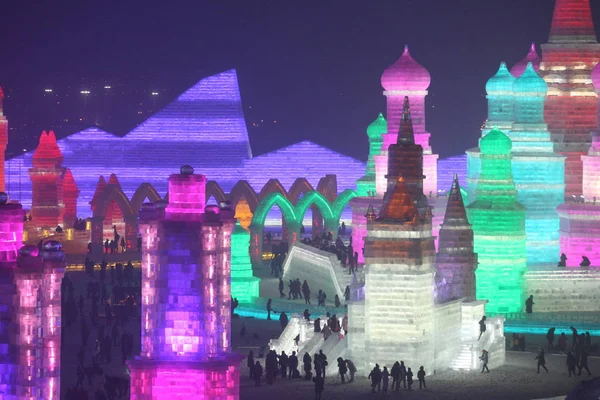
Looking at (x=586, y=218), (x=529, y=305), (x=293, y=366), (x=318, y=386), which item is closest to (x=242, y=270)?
(x=529, y=305)

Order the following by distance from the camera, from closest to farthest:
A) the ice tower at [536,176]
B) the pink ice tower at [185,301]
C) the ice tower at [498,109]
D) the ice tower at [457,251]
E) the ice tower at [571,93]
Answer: the pink ice tower at [185,301] → the ice tower at [457,251] → the ice tower at [536,176] → the ice tower at [498,109] → the ice tower at [571,93]

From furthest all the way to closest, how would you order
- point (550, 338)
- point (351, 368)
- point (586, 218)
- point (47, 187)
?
point (47, 187), point (586, 218), point (550, 338), point (351, 368)

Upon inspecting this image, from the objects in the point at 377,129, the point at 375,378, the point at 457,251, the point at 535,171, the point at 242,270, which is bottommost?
the point at 375,378

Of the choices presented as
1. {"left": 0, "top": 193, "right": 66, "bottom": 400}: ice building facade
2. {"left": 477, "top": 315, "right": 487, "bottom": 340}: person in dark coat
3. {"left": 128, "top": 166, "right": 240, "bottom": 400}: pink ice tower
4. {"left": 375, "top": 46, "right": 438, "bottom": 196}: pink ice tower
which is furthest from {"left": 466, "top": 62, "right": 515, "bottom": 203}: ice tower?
{"left": 0, "top": 193, "right": 66, "bottom": 400}: ice building facade

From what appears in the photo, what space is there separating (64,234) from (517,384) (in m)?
31.4

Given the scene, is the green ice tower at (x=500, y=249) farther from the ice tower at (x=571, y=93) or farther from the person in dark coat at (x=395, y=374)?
the person in dark coat at (x=395, y=374)

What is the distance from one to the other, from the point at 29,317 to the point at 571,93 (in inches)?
1753

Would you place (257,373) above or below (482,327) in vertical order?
Answer: below

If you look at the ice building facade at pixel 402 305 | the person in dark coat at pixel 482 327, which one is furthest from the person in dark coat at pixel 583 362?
the person in dark coat at pixel 482 327

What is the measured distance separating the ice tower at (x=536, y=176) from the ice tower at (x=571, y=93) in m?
Result: 2.39

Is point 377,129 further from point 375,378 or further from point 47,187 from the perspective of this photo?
point 375,378

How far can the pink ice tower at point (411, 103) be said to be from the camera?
275 ft

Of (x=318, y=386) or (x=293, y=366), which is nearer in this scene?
(x=318, y=386)

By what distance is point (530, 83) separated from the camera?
80875 mm
